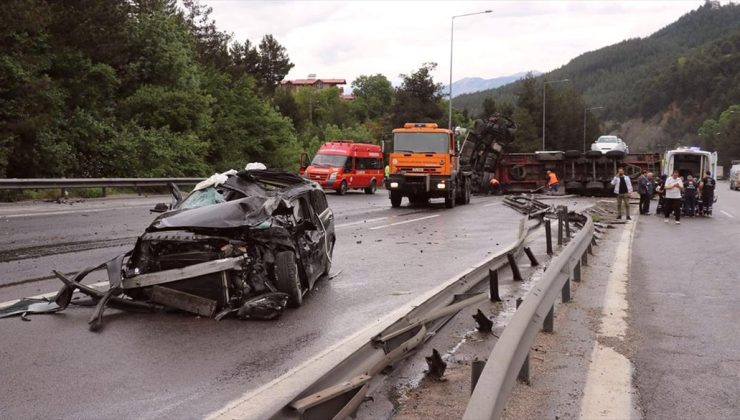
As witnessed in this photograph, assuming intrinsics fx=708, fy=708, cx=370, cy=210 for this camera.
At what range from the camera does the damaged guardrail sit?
377cm

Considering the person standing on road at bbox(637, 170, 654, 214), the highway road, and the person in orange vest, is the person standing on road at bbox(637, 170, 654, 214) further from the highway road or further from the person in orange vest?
the highway road

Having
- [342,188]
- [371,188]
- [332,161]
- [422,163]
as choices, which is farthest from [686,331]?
[371,188]

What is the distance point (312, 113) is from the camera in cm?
11719

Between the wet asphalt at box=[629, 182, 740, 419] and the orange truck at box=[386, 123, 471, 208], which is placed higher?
the orange truck at box=[386, 123, 471, 208]

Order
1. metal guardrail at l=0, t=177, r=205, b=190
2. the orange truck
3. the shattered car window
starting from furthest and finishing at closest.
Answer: the orange truck, metal guardrail at l=0, t=177, r=205, b=190, the shattered car window

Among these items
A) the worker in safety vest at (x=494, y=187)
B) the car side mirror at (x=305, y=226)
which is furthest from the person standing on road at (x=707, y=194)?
the car side mirror at (x=305, y=226)

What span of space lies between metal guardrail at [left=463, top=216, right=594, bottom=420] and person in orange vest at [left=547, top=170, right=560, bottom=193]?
93.1 feet

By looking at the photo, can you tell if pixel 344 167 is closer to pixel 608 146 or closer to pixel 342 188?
pixel 342 188

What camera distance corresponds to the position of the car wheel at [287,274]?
690 centimetres

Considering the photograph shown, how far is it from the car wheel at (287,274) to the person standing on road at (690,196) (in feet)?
66.0

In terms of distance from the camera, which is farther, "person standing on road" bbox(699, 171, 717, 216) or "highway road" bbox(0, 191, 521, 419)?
"person standing on road" bbox(699, 171, 717, 216)

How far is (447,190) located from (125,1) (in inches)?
842

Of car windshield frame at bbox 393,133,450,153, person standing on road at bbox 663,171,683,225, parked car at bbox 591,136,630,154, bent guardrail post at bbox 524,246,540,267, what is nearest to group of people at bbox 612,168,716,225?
person standing on road at bbox 663,171,683,225

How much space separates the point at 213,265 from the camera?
637 centimetres
